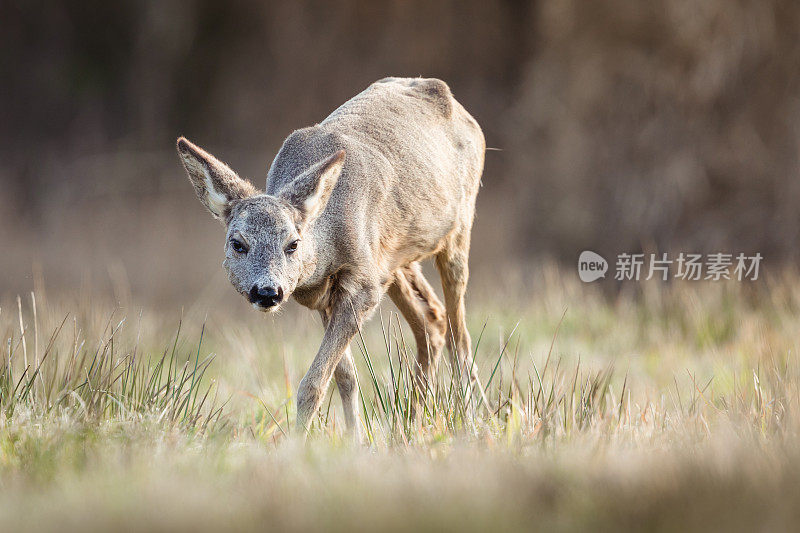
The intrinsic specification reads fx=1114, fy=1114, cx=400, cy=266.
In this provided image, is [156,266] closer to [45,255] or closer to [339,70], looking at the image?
[45,255]

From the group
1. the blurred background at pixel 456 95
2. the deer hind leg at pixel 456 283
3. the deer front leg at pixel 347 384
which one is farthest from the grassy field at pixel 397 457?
the blurred background at pixel 456 95

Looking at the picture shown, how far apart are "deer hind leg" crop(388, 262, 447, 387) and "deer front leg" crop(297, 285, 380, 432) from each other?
119cm

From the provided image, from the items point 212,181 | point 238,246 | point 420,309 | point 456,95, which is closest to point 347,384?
point 420,309

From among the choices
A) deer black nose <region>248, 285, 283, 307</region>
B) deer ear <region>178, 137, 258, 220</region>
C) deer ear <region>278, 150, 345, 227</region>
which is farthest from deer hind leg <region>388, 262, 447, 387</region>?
deer black nose <region>248, 285, 283, 307</region>

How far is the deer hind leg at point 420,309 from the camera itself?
7047mm

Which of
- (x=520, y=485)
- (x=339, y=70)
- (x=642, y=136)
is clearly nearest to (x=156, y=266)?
(x=339, y=70)

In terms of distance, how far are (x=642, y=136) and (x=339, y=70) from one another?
214 inches

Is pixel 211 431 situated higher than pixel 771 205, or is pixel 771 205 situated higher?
pixel 771 205

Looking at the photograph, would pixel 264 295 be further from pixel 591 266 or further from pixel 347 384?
pixel 591 266

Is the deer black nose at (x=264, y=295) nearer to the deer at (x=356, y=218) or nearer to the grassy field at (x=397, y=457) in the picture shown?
the deer at (x=356, y=218)

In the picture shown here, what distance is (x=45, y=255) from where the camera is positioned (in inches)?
668

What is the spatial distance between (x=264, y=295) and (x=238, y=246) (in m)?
0.35

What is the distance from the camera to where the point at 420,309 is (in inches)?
280

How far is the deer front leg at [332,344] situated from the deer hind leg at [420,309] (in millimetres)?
1192
